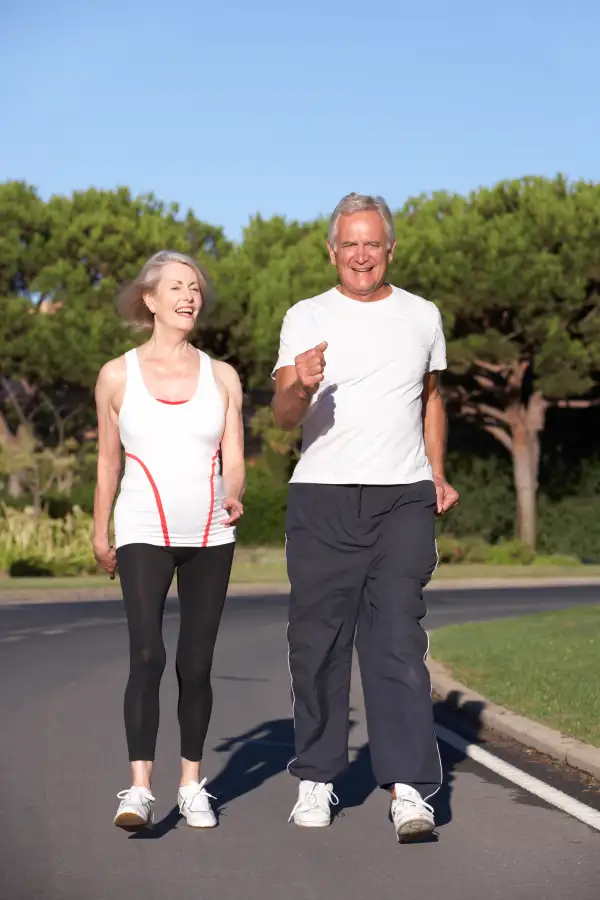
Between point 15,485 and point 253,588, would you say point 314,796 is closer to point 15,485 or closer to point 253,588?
point 253,588

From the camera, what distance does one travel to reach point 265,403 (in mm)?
49938

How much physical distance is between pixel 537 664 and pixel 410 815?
7.11m

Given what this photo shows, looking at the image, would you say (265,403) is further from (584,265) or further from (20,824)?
(20,824)

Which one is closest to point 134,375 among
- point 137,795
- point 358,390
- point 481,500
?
point 358,390

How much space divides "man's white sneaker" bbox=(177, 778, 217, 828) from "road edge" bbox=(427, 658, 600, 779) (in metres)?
2.40

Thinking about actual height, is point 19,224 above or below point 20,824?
above

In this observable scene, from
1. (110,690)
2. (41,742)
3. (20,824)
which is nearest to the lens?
(20,824)

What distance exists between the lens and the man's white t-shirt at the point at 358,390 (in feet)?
21.5

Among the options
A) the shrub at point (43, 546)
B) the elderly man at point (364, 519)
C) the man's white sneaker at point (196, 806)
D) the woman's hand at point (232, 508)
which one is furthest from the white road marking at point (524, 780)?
the shrub at point (43, 546)

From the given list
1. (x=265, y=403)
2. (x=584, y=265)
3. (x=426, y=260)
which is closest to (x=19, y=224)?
(x=265, y=403)

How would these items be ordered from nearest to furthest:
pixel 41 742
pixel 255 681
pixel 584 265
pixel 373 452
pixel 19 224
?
pixel 373 452 < pixel 41 742 < pixel 255 681 < pixel 584 265 < pixel 19 224

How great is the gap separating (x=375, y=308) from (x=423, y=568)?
1.01 m

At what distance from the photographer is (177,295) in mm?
6699

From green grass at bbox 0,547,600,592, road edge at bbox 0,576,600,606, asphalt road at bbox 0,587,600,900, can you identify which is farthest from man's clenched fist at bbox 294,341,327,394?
green grass at bbox 0,547,600,592
